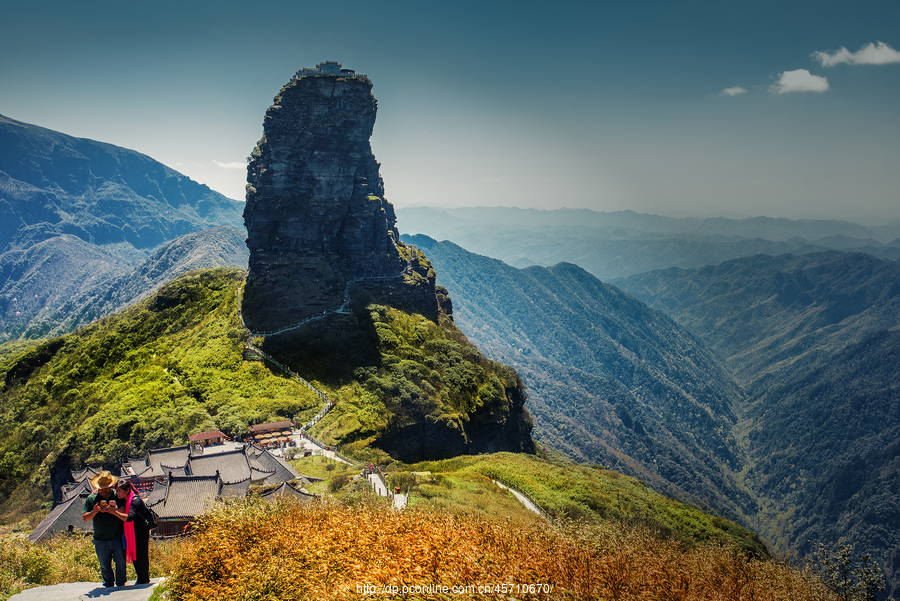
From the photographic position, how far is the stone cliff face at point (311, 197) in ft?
242

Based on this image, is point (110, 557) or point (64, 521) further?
point (64, 521)

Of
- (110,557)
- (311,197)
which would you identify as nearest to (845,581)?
(110,557)

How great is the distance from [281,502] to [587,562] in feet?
35.5

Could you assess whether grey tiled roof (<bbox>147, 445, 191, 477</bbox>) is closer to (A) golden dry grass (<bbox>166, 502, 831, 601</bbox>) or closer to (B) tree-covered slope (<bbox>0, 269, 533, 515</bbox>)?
(B) tree-covered slope (<bbox>0, 269, 533, 515</bbox>)

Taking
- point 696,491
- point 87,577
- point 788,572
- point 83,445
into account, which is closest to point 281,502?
point 87,577

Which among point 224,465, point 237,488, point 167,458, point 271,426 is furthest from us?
point 271,426

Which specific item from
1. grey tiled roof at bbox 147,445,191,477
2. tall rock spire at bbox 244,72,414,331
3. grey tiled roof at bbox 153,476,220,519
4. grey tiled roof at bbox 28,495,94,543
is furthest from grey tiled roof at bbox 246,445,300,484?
tall rock spire at bbox 244,72,414,331

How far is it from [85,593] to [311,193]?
71.7 m

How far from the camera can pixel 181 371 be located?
58219 millimetres

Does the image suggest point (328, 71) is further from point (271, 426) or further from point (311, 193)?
point (271, 426)

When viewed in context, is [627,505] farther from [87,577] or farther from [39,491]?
[39,491]

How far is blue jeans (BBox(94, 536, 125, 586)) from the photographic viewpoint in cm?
1255

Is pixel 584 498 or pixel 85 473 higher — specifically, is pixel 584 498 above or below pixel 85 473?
below

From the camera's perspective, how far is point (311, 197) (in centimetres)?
7825
